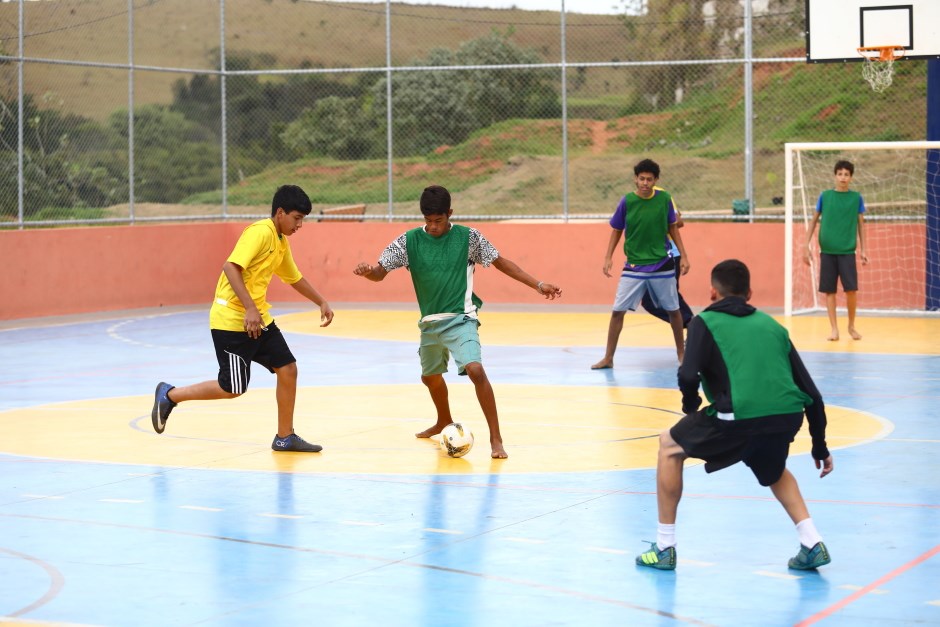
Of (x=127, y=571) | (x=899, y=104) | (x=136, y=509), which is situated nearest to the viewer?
(x=127, y=571)

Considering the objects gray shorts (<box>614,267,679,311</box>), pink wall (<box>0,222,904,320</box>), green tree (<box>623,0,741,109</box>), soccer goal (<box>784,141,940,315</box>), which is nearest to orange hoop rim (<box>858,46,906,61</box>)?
soccer goal (<box>784,141,940,315</box>)

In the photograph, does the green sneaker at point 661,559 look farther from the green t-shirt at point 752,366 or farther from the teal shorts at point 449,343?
the teal shorts at point 449,343

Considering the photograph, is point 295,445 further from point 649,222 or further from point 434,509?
point 649,222

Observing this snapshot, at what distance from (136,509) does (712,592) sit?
11.5ft

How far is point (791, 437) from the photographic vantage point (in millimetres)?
6723

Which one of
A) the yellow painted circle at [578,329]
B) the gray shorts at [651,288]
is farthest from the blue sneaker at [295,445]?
the yellow painted circle at [578,329]

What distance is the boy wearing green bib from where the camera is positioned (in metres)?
6.61

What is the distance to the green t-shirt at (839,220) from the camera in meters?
16.7

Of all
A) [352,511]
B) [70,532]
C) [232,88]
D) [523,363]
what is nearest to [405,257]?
[352,511]

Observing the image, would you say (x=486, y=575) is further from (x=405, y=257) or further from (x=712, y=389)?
(x=405, y=257)

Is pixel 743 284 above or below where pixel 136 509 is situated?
above

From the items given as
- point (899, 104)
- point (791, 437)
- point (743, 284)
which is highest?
point (899, 104)

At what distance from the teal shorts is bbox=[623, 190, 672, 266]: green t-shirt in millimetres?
4787

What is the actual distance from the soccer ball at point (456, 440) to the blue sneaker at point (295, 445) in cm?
94
